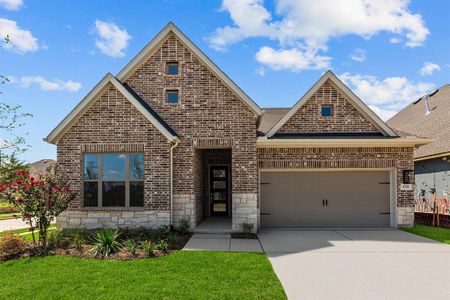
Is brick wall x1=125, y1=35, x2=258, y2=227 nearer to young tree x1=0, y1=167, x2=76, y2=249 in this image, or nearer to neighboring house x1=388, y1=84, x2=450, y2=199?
young tree x1=0, y1=167, x2=76, y2=249

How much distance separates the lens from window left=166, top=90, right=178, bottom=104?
38.6 feet

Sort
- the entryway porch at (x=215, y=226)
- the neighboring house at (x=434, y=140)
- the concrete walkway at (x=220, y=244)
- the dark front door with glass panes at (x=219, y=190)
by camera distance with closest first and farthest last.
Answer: the concrete walkway at (x=220, y=244)
the entryway porch at (x=215, y=226)
the dark front door with glass panes at (x=219, y=190)
the neighboring house at (x=434, y=140)

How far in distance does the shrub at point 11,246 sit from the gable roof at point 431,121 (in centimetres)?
1578

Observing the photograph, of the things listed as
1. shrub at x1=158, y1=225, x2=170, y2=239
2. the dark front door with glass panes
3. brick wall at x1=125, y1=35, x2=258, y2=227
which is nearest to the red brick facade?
brick wall at x1=125, y1=35, x2=258, y2=227

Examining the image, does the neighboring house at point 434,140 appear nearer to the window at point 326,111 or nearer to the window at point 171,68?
the window at point 326,111

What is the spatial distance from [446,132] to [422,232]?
7.29 m

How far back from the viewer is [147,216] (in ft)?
35.2

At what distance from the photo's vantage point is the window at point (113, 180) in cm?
1091

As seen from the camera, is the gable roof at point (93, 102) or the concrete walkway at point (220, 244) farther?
the gable roof at point (93, 102)

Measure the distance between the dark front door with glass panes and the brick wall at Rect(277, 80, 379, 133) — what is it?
12.4ft

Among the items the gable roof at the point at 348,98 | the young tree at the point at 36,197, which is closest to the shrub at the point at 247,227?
the gable roof at the point at 348,98

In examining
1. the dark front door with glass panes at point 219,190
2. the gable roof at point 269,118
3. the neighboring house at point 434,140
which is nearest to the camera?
the gable roof at point 269,118

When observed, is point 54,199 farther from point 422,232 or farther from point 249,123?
point 422,232

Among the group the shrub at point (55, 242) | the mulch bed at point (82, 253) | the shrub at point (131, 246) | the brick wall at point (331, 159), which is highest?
the brick wall at point (331, 159)
